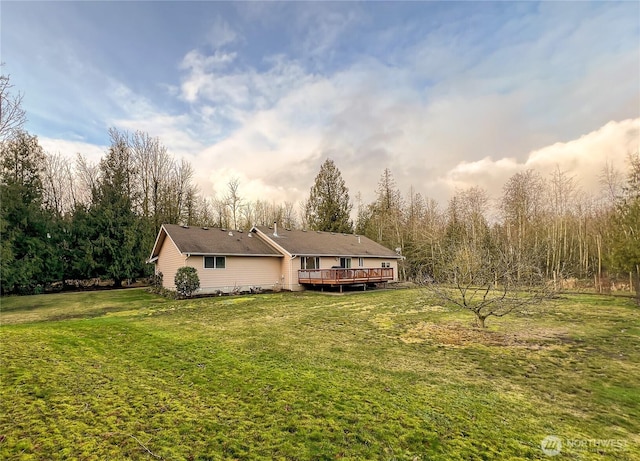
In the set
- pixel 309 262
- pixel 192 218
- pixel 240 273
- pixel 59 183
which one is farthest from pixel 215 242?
pixel 59 183

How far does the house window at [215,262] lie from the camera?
1766cm

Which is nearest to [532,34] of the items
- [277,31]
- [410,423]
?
[277,31]

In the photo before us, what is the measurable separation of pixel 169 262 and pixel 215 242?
125 inches

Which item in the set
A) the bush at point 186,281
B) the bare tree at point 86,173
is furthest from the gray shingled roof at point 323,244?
the bare tree at point 86,173

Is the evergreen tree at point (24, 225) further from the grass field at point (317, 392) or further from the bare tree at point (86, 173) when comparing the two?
the grass field at point (317, 392)

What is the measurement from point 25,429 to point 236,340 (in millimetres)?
4441

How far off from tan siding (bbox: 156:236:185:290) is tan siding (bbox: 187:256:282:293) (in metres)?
1.40

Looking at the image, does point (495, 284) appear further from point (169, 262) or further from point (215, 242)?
point (169, 262)

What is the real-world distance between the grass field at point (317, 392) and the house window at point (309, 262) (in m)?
11.7

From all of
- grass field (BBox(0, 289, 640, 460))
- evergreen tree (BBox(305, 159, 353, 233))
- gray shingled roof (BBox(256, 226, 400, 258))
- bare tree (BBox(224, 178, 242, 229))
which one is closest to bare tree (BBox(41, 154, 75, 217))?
bare tree (BBox(224, 178, 242, 229))

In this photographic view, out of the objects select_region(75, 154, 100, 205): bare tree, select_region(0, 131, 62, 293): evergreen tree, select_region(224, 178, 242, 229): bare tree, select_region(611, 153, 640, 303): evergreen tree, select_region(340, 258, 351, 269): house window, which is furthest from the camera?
select_region(224, 178, 242, 229): bare tree

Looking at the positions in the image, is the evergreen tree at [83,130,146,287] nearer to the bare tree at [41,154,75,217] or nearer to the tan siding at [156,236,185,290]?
the tan siding at [156,236,185,290]

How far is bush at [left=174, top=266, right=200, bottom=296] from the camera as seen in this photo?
1617cm

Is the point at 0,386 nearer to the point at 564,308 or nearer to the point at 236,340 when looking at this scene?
the point at 236,340
